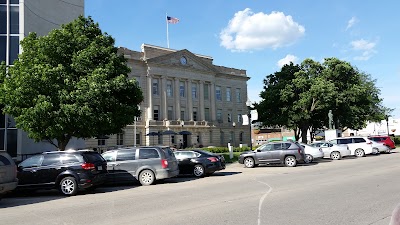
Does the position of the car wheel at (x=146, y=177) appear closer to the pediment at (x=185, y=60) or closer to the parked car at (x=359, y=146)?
the parked car at (x=359, y=146)

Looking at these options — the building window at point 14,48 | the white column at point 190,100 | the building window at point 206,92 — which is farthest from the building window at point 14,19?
the building window at point 206,92

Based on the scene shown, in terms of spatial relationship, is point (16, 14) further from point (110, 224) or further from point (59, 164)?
point (110, 224)

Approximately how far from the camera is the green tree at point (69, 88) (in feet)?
64.7

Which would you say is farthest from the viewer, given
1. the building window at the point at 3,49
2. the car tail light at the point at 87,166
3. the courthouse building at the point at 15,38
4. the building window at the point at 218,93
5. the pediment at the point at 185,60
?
the building window at the point at 218,93

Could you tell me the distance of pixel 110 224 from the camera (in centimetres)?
761

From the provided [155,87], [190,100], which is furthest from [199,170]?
[190,100]

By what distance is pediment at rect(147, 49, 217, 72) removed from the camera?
59713 mm

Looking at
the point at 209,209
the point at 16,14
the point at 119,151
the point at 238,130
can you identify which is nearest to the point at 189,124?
the point at 238,130

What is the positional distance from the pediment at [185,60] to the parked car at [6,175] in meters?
46.8

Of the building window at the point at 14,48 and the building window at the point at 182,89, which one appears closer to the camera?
the building window at the point at 14,48

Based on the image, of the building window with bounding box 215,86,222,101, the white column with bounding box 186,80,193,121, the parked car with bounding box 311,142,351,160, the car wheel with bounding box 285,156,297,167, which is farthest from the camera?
the building window with bounding box 215,86,222,101

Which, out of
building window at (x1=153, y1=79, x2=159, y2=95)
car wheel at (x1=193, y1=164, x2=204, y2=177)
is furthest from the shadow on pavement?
building window at (x1=153, y1=79, x2=159, y2=95)

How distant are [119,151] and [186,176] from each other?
15.0 ft

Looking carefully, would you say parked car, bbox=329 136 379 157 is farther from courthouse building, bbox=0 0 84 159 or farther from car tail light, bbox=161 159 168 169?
courthouse building, bbox=0 0 84 159
